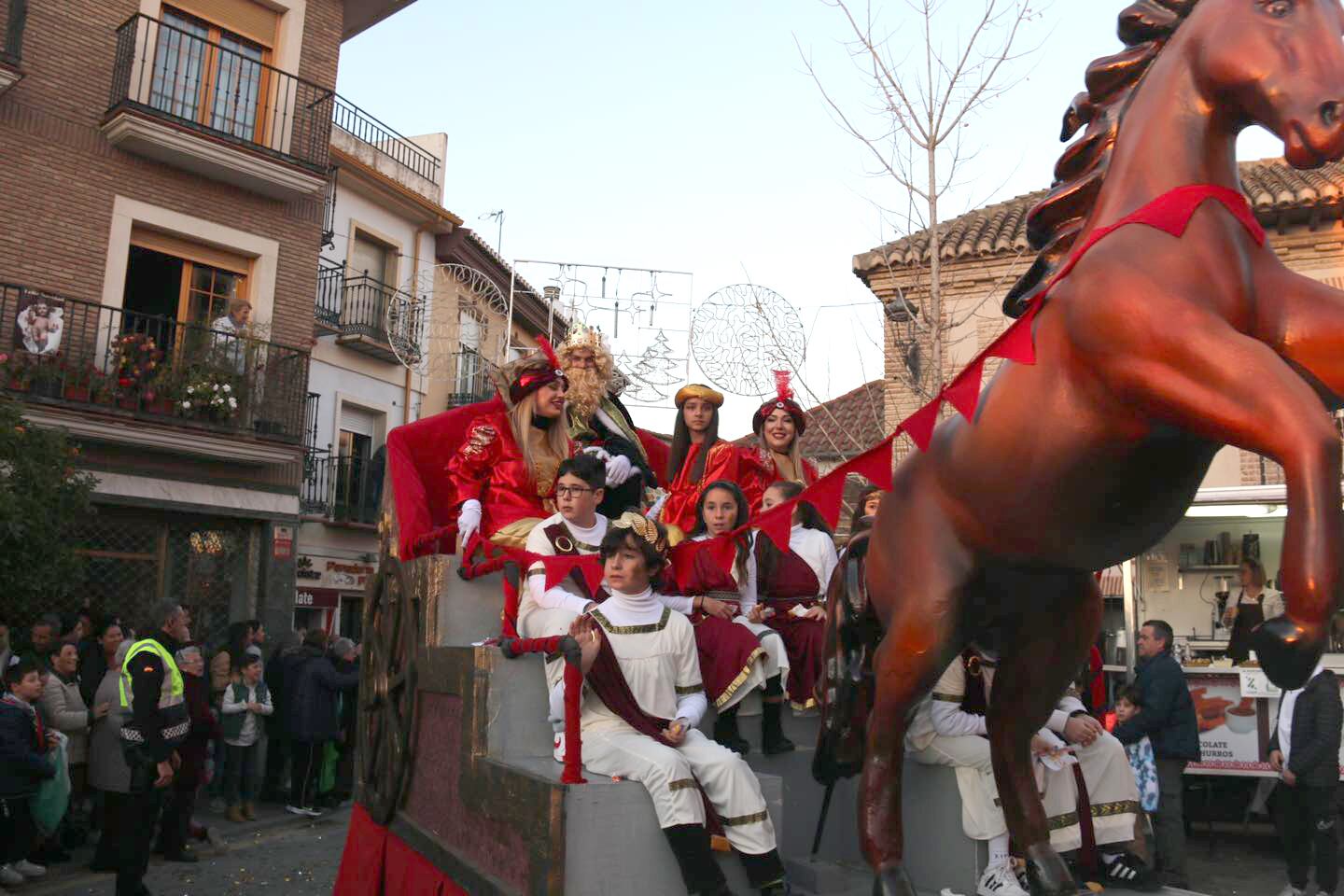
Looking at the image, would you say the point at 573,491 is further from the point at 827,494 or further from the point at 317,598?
the point at 317,598

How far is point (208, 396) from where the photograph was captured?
13430mm

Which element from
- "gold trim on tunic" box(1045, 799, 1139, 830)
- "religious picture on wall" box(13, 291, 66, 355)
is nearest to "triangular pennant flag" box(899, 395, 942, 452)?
"gold trim on tunic" box(1045, 799, 1139, 830)

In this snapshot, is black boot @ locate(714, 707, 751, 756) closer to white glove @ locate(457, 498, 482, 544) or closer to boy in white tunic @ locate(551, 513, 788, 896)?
boy in white tunic @ locate(551, 513, 788, 896)

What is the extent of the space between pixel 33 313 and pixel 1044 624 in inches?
490

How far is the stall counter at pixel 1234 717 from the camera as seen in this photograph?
8141 mm

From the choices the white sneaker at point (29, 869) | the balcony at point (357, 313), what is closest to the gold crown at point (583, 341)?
the white sneaker at point (29, 869)

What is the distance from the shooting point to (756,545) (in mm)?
5211

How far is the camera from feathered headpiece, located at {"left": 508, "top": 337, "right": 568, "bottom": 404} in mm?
5406

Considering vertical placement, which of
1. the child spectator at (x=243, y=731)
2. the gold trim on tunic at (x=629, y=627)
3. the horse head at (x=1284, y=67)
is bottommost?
the child spectator at (x=243, y=731)

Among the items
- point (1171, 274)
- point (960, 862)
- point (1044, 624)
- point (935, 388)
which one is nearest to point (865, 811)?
point (1044, 624)

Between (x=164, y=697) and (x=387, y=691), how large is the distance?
2.62 meters

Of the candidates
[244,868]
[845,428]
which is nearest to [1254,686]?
[845,428]

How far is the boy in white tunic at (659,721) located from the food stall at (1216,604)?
422 cm

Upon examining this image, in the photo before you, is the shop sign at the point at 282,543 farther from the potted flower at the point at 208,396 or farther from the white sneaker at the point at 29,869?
the white sneaker at the point at 29,869
